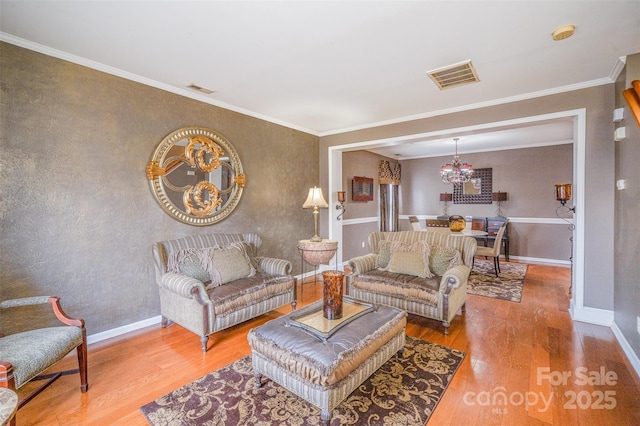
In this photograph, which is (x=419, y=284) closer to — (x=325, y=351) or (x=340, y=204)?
(x=325, y=351)

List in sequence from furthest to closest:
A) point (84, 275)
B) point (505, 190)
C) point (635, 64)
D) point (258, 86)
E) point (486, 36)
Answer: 1. point (505, 190)
2. point (258, 86)
3. point (84, 275)
4. point (635, 64)
5. point (486, 36)

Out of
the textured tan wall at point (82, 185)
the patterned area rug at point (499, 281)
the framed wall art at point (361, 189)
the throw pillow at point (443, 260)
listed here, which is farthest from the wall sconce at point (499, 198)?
the textured tan wall at point (82, 185)

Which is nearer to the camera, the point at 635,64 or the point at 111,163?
the point at 635,64

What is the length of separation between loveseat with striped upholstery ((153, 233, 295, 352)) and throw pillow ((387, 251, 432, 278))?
1.24 m

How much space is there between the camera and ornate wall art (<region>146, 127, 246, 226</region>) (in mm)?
3350

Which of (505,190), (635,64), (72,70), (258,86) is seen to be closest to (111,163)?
(72,70)

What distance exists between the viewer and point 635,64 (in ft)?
8.63

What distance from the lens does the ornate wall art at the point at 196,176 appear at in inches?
132

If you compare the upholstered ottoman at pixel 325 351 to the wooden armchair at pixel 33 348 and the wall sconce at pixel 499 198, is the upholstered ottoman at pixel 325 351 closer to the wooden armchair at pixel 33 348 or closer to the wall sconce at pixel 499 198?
the wooden armchair at pixel 33 348

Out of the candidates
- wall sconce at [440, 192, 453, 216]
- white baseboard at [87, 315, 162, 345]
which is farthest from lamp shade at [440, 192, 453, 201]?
white baseboard at [87, 315, 162, 345]

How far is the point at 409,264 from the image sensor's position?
11.2 feet

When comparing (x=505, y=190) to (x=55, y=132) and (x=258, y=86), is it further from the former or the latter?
(x=55, y=132)

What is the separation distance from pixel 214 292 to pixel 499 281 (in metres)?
4.57

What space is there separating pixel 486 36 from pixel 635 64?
149 centimetres
